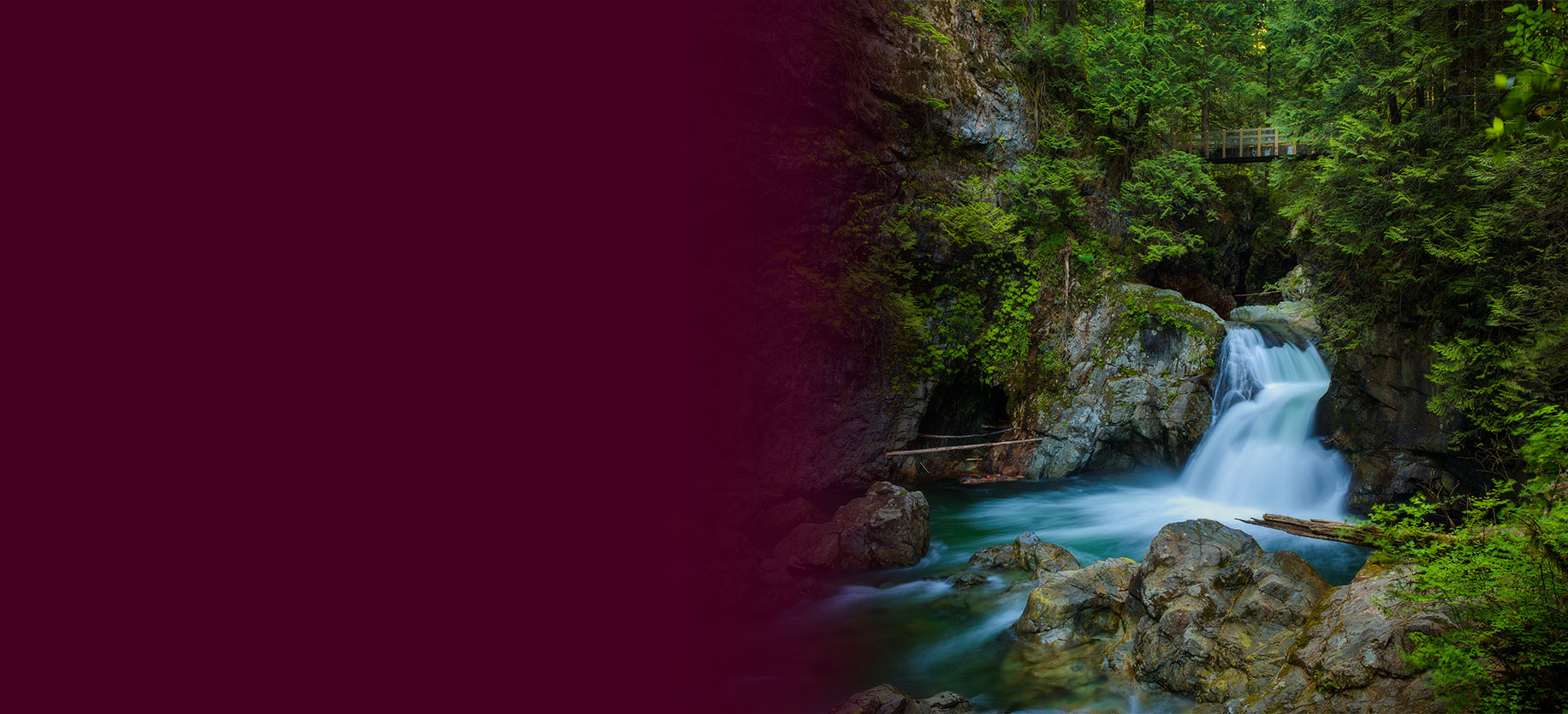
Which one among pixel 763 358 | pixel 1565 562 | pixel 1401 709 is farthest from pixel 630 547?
pixel 763 358

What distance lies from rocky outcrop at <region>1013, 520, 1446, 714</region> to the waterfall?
5804 millimetres

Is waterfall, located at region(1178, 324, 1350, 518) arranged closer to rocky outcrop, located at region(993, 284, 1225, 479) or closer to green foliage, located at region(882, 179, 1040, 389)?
rocky outcrop, located at region(993, 284, 1225, 479)

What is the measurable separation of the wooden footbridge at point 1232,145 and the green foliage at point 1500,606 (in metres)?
15.3

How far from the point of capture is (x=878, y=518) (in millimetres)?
10562

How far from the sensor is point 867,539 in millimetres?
10406

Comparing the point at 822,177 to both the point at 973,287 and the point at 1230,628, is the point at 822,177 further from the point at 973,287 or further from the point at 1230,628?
the point at 1230,628

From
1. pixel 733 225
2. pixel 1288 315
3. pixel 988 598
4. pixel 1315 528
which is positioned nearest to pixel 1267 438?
pixel 1315 528

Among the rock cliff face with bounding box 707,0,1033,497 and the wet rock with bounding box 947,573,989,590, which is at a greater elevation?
the rock cliff face with bounding box 707,0,1033,497

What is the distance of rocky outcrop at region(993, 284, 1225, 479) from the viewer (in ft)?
46.3

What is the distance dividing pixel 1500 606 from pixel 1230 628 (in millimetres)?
2443

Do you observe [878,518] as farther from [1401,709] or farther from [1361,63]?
[1361,63]

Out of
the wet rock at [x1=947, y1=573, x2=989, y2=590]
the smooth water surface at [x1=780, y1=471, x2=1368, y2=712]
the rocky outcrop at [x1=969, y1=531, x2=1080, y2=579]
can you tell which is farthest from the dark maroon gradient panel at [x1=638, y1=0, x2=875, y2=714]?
the rocky outcrop at [x1=969, y1=531, x2=1080, y2=579]

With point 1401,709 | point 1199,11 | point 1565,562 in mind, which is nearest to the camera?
point 1565,562

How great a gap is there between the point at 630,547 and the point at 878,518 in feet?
15.4
